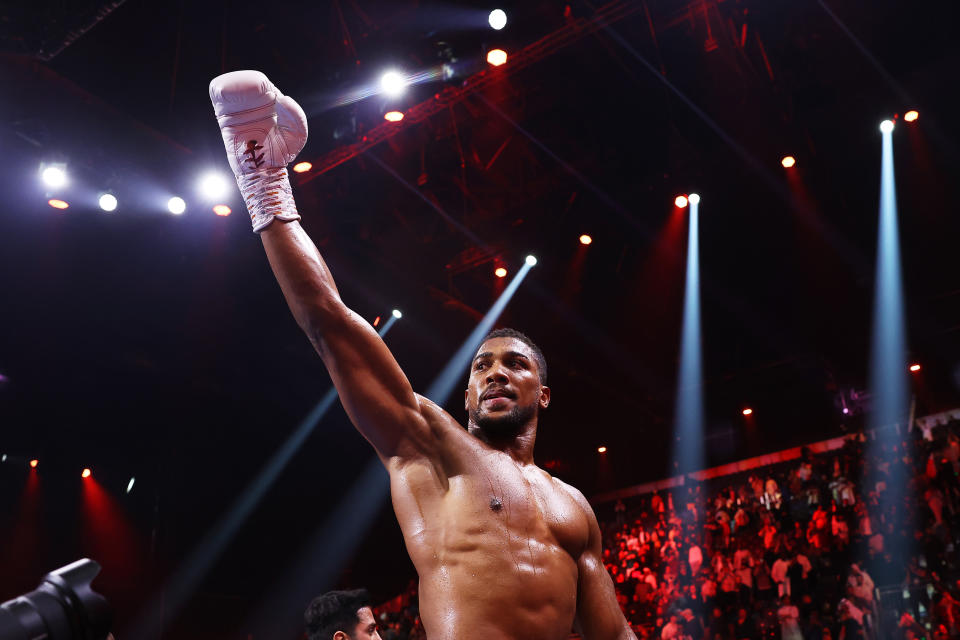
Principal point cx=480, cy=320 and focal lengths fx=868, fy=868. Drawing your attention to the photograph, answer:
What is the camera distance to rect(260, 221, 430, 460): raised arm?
2037 millimetres

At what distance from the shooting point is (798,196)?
9.02 m

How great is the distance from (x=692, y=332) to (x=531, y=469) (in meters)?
9.25

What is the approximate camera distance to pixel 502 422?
246cm

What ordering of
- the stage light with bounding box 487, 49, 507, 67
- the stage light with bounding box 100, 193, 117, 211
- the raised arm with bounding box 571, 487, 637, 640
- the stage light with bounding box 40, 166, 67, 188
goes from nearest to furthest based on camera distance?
1. the raised arm with bounding box 571, 487, 637, 640
2. the stage light with bounding box 487, 49, 507, 67
3. the stage light with bounding box 40, 166, 67, 188
4. the stage light with bounding box 100, 193, 117, 211

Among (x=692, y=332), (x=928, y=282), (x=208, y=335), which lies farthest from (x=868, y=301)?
(x=208, y=335)

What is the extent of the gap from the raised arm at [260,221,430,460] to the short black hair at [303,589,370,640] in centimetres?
216

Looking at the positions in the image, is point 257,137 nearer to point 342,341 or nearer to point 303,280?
point 303,280

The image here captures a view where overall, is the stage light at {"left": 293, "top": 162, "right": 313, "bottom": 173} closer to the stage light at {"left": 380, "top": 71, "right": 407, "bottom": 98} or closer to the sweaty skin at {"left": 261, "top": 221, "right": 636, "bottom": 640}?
the stage light at {"left": 380, "top": 71, "right": 407, "bottom": 98}

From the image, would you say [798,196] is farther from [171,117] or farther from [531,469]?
[531,469]

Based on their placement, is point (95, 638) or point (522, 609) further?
point (522, 609)

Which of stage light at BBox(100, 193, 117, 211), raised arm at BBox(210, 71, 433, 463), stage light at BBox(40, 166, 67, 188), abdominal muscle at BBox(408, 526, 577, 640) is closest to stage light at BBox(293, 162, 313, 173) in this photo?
stage light at BBox(100, 193, 117, 211)

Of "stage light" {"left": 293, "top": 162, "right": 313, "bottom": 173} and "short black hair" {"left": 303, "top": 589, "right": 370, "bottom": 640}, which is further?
"stage light" {"left": 293, "top": 162, "right": 313, "bottom": 173}

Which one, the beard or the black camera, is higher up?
the beard

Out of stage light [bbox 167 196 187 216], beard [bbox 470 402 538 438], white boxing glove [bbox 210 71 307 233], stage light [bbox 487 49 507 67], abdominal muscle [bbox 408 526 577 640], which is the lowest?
abdominal muscle [bbox 408 526 577 640]
